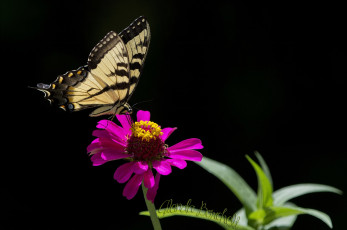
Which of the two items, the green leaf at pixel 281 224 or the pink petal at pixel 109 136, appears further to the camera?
the green leaf at pixel 281 224

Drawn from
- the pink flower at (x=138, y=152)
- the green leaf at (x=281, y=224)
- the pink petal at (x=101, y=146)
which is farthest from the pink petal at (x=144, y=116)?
the green leaf at (x=281, y=224)

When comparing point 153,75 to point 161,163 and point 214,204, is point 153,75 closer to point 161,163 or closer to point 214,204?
point 214,204

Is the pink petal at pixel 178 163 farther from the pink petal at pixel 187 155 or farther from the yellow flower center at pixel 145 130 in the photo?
the yellow flower center at pixel 145 130

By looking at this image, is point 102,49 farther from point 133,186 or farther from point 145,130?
point 133,186

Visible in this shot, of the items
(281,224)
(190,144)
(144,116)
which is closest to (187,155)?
(190,144)

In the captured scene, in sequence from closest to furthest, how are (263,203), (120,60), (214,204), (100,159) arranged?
(100,159), (263,203), (120,60), (214,204)

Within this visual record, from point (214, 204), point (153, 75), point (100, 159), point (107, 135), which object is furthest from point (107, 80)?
point (214, 204)

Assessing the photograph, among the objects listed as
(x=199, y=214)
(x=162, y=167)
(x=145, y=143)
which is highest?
(x=145, y=143)
